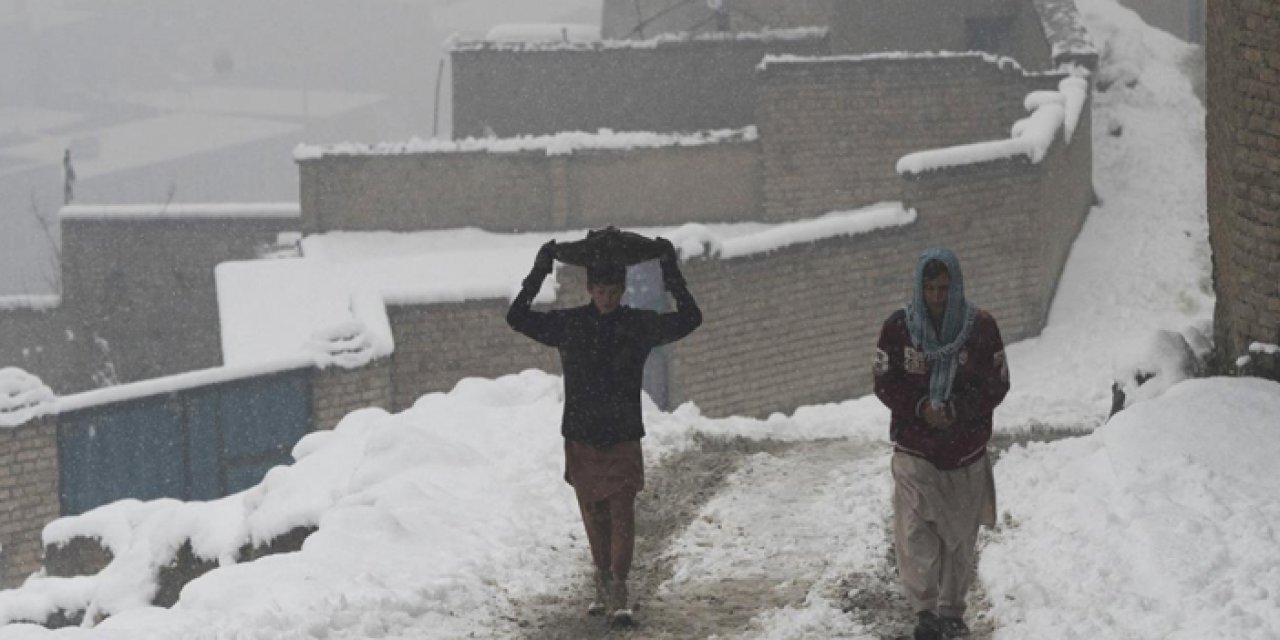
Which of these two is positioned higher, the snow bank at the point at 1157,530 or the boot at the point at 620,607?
the snow bank at the point at 1157,530

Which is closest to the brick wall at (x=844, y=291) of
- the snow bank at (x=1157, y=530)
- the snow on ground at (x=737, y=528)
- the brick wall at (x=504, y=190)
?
the snow on ground at (x=737, y=528)

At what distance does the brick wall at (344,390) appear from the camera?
1661 centimetres

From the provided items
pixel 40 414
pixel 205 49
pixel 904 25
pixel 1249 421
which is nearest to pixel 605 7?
pixel 904 25

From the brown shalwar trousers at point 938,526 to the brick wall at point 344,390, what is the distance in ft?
34.6

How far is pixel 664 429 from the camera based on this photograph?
37.2ft

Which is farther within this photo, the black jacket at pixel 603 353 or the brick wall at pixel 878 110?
the brick wall at pixel 878 110

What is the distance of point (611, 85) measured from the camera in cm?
2789

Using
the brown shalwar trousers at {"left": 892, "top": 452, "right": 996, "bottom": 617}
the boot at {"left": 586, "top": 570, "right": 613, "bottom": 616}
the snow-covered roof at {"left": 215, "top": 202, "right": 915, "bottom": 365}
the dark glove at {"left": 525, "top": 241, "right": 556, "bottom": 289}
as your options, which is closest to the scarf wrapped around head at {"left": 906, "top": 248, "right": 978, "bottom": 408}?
the brown shalwar trousers at {"left": 892, "top": 452, "right": 996, "bottom": 617}

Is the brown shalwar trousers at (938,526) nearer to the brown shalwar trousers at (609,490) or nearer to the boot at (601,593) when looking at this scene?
the brown shalwar trousers at (609,490)

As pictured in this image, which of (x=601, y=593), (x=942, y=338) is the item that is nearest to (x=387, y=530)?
(x=601, y=593)

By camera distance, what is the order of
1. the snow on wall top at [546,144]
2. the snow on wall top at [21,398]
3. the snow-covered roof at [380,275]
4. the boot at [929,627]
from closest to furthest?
the boot at [929,627] < the snow on wall top at [21,398] < the snow-covered roof at [380,275] < the snow on wall top at [546,144]

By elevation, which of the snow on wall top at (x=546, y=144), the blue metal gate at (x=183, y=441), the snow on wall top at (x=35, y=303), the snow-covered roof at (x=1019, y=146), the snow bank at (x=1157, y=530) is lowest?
the snow on wall top at (x=35, y=303)

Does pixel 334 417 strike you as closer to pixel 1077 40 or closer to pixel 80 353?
pixel 1077 40

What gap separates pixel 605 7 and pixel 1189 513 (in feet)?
93.4
